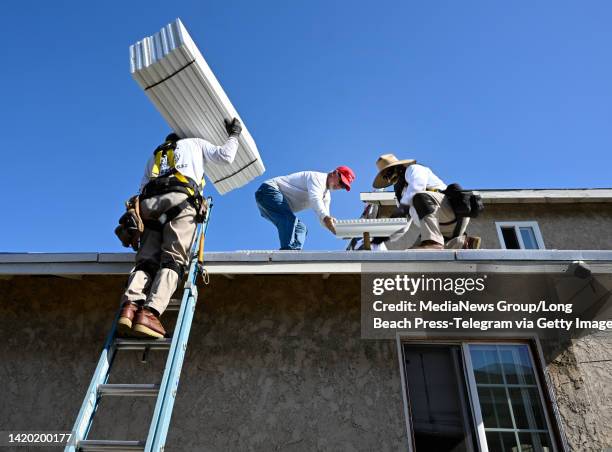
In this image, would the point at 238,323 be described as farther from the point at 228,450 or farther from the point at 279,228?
the point at 279,228

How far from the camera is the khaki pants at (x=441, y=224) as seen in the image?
14.5ft

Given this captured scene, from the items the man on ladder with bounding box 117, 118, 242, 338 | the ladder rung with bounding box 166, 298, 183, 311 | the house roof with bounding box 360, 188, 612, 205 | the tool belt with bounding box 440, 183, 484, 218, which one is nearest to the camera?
the man on ladder with bounding box 117, 118, 242, 338

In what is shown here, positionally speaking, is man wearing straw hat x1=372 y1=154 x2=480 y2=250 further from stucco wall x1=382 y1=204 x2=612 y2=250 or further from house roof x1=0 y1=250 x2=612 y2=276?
stucco wall x1=382 y1=204 x2=612 y2=250

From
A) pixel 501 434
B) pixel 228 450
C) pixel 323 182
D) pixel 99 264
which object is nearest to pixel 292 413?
pixel 228 450

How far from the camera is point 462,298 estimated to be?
3.83m

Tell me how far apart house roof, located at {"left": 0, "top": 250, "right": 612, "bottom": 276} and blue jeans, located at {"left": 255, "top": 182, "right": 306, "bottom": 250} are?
62.2 inches

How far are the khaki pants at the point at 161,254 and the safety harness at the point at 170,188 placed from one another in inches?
1.2

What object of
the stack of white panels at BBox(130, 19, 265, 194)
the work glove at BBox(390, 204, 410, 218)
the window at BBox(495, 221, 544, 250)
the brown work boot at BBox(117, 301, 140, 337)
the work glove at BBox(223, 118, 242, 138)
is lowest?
the brown work boot at BBox(117, 301, 140, 337)

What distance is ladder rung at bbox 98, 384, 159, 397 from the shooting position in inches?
97.7

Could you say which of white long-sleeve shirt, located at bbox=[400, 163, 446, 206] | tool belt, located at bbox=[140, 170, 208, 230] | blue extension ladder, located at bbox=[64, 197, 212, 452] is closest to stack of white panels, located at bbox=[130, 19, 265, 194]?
tool belt, located at bbox=[140, 170, 208, 230]

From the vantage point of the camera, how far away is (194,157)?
146 inches

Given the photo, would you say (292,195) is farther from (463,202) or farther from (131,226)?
(131,226)

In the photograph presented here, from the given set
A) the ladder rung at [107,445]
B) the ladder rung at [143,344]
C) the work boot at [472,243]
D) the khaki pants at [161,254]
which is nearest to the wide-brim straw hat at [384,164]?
the work boot at [472,243]

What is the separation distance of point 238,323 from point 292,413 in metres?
0.82
